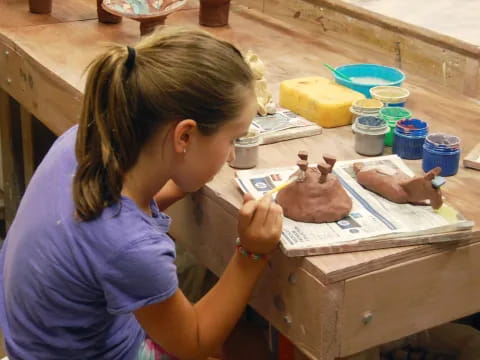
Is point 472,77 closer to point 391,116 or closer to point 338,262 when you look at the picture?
point 391,116

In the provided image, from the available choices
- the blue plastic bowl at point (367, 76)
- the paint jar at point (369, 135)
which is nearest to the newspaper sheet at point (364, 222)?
the paint jar at point (369, 135)

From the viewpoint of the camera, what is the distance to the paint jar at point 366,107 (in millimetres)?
1550

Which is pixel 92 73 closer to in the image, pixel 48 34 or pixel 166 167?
pixel 166 167

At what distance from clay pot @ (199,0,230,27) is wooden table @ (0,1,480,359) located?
1.25 ft

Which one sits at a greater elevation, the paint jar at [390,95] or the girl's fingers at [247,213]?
the paint jar at [390,95]

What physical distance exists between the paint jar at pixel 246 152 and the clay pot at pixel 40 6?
126cm

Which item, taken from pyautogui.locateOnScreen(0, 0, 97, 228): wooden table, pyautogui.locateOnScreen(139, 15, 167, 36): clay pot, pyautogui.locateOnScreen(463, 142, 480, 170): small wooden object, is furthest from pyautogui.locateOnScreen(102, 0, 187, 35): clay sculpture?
pyautogui.locateOnScreen(463, 142, 480, 170): small wooden object

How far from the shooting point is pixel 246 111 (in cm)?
116

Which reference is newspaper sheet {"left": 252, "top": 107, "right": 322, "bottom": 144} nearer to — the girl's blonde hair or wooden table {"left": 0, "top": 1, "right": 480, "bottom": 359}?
wooden table {"left": 0, "top": 1, "right": 480, "bottom": 359}

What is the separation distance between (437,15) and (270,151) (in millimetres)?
885

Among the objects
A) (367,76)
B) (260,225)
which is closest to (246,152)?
(260,225)

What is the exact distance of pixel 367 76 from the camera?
1795mm

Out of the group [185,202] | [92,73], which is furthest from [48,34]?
[92,73]

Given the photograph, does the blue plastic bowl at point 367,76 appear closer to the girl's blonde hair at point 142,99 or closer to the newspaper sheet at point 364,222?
the newspaper sheet at point 364,222
